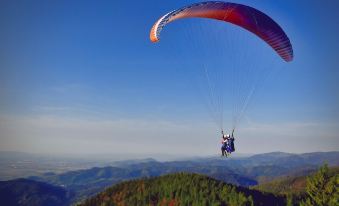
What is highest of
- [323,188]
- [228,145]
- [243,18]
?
[243,18]

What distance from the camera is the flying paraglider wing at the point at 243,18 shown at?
2873 centimetres

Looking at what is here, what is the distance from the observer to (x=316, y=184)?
2424 inches

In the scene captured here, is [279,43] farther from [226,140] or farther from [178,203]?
[178,203]

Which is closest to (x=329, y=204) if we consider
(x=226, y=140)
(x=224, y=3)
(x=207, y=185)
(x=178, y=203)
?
(x=226, y=140)

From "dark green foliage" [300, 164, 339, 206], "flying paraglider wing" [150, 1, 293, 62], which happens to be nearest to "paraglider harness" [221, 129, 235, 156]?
"flying paraglider wing" [150, 1, 293, 62]

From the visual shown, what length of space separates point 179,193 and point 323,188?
6790 centimetres

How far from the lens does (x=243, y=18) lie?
29484 millimetres

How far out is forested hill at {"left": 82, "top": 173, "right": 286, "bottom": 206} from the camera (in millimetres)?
110062

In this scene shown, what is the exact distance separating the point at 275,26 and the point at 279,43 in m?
1.46

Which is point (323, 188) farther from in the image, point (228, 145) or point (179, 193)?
point (179, 193)

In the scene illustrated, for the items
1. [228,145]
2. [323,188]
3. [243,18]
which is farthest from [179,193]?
[243,18]

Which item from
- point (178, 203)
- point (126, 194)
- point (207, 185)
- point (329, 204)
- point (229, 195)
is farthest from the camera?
point (126, 194)

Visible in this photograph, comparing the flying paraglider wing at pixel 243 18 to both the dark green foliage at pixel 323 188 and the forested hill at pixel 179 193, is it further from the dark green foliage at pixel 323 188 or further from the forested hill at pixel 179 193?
the forested hill at pixel 179 193

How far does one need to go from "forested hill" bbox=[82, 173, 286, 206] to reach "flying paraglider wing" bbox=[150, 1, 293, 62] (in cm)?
7071
